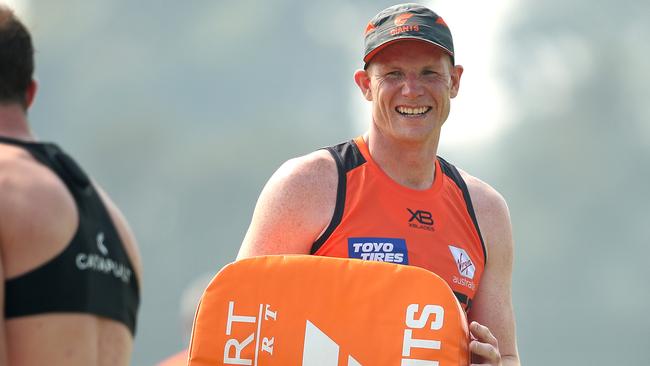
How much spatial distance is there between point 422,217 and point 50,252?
1.69 m

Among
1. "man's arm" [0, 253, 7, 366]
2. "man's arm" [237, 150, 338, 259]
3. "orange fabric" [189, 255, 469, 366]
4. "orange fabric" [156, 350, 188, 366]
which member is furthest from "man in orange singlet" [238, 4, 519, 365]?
"orange fabric" [156, 350, 188, 366]

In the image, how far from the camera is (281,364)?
12.2 feet

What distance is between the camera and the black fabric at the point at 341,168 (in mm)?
4004

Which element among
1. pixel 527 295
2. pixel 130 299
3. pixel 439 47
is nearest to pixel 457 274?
pixel 439 47

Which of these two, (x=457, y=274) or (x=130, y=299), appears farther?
(x=457, y=274)

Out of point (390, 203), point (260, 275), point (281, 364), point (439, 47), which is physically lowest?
point (281, 364)

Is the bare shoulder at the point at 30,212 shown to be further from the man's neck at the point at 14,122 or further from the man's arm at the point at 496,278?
the man's arm at the point at 496,278

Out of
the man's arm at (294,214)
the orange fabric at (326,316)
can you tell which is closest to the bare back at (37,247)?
the orange fabric at (326,316)

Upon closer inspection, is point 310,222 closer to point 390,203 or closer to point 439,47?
point 390,203

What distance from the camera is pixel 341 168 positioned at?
4133 mm

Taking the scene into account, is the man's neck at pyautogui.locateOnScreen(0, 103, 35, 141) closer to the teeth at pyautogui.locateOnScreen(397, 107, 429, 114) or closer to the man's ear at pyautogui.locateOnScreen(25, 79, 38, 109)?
the man's ear at pyautogui.locateOnScreen(25, 79, 38, 109)

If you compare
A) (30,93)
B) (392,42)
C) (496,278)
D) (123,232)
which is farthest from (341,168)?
(30,93)

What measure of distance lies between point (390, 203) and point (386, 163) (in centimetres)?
19

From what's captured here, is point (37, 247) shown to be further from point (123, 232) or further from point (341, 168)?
point (341, 168)
